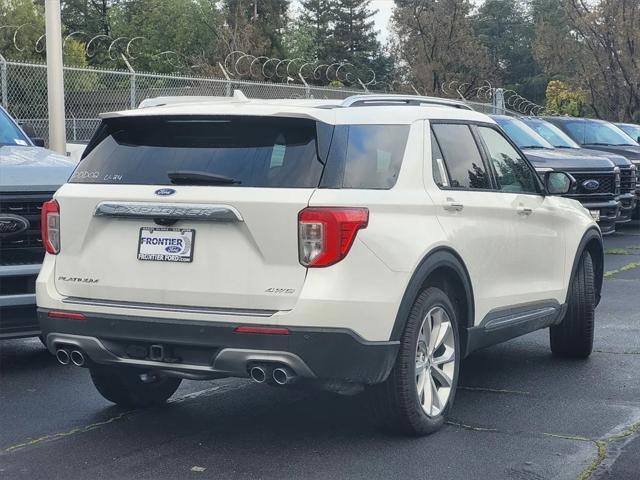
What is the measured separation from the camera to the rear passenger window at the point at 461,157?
5.92 metres

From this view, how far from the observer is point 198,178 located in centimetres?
512

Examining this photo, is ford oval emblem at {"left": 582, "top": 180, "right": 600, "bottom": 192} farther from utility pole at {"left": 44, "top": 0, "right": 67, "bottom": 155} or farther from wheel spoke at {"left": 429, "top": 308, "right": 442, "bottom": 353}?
wheel spoke at {"left": 429, "top": 308, "right": 442, "bottom": 353}

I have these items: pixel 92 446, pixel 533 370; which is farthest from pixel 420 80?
pixel 92 446

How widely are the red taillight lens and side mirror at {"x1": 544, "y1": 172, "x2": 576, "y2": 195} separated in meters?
3.43

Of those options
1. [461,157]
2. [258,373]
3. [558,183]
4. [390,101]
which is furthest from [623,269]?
[258,373]

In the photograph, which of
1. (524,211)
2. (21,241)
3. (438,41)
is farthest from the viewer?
(438,41)

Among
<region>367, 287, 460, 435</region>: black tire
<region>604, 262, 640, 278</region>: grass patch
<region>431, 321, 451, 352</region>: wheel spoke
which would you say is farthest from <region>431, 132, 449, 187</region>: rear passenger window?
<region>604, 262, 640, 278</region>: grass patch

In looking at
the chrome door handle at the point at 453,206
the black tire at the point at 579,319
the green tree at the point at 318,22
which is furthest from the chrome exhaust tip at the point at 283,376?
the green tree at the point at 318,22

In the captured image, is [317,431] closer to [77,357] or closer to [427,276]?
[427,276]

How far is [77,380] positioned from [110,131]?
7.14 ft

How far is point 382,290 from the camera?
5008mm

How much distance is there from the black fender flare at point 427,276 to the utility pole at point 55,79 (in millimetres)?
6677

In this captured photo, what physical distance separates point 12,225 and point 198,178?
92.3 inches

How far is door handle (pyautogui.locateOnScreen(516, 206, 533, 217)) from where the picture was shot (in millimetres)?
6582
